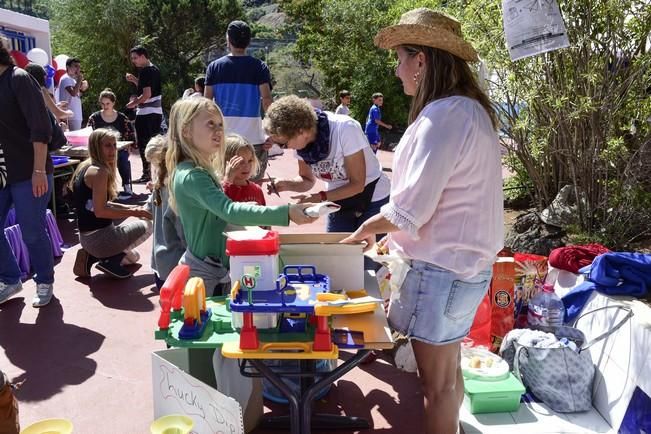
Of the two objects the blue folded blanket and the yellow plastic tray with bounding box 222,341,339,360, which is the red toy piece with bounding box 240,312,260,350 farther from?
the blue folded blanket

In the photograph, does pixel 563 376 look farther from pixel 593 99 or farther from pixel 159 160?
pixel 593 99

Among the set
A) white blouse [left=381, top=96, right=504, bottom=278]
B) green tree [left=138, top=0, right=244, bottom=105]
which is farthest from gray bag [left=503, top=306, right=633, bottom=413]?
green tree [left=138, top=0, right=244, bottom=105]

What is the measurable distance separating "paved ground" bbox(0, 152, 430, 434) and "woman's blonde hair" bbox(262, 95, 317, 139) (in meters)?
1.46

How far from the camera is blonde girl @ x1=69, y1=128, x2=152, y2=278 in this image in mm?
4984

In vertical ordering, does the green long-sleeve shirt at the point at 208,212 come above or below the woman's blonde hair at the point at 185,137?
below

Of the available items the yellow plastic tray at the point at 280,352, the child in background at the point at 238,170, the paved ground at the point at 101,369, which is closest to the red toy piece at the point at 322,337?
the yellow plastic tray at the point at 280,352

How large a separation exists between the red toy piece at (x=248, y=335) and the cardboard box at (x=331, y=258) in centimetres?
50

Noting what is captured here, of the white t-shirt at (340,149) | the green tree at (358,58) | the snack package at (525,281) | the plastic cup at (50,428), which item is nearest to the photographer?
the plastic cup at (50,428)

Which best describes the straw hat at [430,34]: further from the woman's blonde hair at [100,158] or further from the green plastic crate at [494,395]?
the woman's blonde hair at [100,158]

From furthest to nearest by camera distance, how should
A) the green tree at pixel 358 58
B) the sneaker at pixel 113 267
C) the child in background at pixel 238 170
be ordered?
1. the green tree at pixel 358 58
2. the sneaker at pixel 113 267
3. the child in background at pixel 238 170

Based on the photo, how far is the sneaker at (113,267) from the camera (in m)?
5.16

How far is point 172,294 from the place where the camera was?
84.0 inches

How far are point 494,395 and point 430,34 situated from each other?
1.75 m

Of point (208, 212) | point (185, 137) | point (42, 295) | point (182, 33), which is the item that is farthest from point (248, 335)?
point (182, 33)
